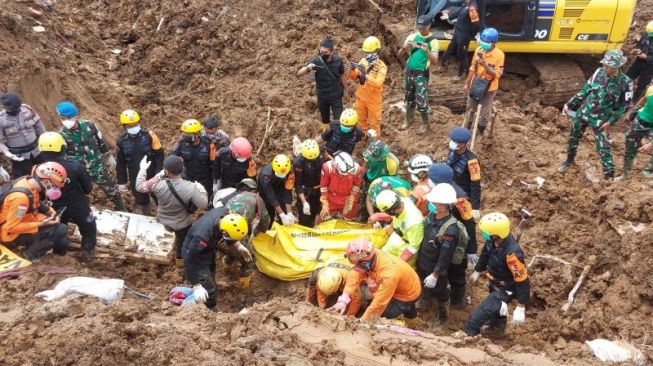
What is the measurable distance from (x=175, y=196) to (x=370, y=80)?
3538 mm

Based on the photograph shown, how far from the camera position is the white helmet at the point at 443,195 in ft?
19.6

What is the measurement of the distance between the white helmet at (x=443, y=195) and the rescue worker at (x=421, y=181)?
73 centimetres

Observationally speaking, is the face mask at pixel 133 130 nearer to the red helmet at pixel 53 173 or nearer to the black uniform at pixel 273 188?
the red helmet at pixel 53 173

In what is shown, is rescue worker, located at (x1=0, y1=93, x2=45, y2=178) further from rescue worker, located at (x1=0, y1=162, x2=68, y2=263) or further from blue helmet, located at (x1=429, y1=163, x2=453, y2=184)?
blue helmet, located at (x1=429, y1=163, x2=453, y2=184)

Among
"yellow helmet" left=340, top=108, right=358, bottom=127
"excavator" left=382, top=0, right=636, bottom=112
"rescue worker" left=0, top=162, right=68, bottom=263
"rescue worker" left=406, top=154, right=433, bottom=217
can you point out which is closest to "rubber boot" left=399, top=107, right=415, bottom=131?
"excavator" left=382, top=0, right=636, bottom=112

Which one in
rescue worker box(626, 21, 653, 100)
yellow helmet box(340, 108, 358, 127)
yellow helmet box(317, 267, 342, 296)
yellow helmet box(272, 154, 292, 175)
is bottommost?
yellow helmet box(317, 267, 342, 296)

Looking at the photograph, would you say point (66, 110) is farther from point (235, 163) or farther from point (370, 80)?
point (370, 80)

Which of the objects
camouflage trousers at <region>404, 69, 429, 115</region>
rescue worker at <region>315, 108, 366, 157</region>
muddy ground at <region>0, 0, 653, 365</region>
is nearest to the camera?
muddy ground at <region>0, 0, 653, 365</region>

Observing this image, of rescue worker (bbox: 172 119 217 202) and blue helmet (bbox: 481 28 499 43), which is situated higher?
blue helmet (bbox: 481 28 499 43)

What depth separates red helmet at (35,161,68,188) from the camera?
5.97m

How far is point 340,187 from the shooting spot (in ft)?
24.1

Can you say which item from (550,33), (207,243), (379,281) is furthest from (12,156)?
(550,33)

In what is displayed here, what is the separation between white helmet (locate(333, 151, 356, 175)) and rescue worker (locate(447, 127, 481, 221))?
125 centimetres

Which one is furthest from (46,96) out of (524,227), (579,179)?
(579,179)
